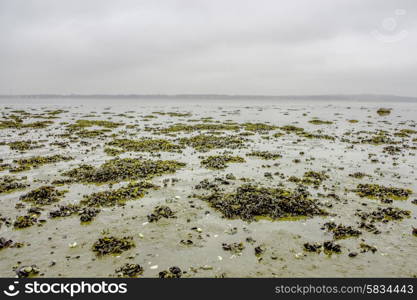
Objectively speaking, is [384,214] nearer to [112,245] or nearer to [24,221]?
[112,245]

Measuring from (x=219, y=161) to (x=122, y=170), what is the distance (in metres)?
6.68

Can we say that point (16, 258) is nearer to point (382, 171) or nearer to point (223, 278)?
point (223, 278)

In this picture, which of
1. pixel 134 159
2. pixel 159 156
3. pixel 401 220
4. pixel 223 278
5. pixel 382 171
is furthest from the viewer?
pixel 159 156

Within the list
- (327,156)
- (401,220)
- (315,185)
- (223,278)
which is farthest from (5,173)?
(327,156)

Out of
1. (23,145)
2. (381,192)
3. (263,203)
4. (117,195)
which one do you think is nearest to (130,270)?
(117,195)

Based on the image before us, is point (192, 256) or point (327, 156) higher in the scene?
point (327, 156)

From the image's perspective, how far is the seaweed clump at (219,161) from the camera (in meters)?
17.0

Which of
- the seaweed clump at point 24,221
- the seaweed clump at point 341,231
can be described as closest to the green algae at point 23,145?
the seaweed clump at point 24,221

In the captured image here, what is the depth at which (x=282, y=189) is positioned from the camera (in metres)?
12.9

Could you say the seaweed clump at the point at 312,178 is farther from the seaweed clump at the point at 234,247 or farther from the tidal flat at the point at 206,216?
the seaweed clump at the point at 234,247

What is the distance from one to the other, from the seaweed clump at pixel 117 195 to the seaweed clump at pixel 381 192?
10698mm

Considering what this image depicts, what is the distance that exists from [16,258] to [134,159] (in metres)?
11.3

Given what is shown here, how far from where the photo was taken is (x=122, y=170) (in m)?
15.4

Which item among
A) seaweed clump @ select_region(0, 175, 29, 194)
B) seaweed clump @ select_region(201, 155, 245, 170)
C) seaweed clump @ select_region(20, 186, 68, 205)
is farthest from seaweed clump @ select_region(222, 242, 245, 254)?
seaweed clump @ select_region(0, 175, 29, 194)
